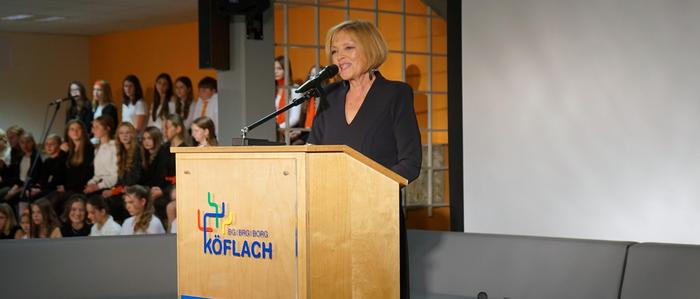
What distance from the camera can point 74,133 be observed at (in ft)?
24.1

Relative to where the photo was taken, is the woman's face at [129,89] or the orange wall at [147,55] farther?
the orange wall at [147,55]

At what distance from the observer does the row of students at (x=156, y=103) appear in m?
7.62

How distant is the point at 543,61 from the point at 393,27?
8.85 feet

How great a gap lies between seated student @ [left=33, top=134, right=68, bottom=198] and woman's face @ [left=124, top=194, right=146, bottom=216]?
846 millimetres

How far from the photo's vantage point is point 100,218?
6.88m

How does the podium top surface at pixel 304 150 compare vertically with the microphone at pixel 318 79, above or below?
below

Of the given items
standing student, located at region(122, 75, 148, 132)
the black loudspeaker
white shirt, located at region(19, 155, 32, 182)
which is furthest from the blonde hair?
white shirt, located at region(19, 155, 32, 182)

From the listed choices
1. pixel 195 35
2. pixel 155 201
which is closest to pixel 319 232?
pixel 155 201

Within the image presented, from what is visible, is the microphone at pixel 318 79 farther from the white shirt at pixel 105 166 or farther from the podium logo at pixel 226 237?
the white shirt at pixel 105 166

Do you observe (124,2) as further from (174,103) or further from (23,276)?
(23,276)

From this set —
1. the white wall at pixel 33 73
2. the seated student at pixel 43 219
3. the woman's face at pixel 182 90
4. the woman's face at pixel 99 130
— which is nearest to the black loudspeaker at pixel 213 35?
the woman's face at pixel 99 130

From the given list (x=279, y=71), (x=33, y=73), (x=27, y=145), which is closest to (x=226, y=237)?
(x=279, y=71)

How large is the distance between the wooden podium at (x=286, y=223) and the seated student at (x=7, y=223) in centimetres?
520

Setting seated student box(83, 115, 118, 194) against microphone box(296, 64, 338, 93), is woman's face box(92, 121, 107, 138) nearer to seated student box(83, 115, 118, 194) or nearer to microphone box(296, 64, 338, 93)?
seated student box(83, 115, 118, 194)
